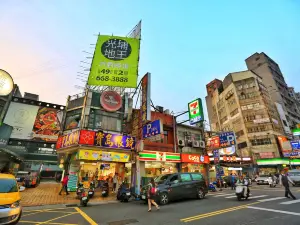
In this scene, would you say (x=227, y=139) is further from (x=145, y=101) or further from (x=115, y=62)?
(x=115, y=62)

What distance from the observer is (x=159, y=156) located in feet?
60.7

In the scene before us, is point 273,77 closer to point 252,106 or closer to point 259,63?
point 259,63

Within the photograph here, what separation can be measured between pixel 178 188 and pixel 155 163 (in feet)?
25.5

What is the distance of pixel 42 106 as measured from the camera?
43.6 metres

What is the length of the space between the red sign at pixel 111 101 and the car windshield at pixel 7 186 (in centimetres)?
1390

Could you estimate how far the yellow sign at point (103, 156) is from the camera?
49.3 ft

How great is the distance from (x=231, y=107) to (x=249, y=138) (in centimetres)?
1200

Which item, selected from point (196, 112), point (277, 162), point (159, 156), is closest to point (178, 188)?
point (159, 156)

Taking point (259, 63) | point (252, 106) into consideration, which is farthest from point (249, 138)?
point (259, 63)

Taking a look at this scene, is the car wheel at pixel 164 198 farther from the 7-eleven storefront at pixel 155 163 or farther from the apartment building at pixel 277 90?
the apartment building at pixel 277 90

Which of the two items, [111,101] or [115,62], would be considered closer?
[115,62]

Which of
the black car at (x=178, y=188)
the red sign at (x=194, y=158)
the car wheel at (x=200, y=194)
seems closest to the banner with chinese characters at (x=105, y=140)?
the black car at (x=178, y=188)

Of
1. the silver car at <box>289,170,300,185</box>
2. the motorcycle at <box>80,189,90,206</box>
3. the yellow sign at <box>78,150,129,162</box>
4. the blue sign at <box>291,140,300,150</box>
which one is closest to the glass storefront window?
the yellow sign at <box>78,150,129,162</box>

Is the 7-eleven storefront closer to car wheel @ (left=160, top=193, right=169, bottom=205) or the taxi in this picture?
car wheel @ (left=160, top=193, right=169, bottom=205)
